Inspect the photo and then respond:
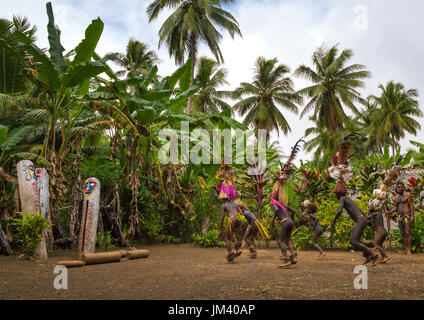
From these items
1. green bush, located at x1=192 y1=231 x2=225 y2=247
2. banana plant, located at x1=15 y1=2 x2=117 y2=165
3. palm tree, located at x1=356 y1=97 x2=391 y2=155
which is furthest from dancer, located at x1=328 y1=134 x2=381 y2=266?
palm tree, located at x1=356 y1=97 x2=391 y2=155

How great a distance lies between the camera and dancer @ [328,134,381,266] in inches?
253

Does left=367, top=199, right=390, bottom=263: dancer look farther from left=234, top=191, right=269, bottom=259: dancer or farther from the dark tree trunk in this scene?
the dark tree trunk

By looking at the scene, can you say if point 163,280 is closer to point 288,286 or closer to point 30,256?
point 288,286

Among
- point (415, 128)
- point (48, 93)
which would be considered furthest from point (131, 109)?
point (415, 128)

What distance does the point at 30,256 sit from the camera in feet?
23.6

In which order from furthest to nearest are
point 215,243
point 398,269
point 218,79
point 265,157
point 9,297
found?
point 218,79
point 265,157
point 215,243
point 398,269
point 9,297

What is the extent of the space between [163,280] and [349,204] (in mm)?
3909

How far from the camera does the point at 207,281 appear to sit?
4852 millimetres

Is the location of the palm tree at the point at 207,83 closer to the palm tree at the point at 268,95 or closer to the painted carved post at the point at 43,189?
the palm tree at the point at 268,95

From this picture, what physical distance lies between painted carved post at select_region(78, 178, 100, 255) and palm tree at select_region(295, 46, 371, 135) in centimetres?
2540

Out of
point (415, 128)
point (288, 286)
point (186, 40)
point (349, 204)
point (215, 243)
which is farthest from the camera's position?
point (415, 128)

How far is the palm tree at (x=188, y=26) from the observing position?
23.4m

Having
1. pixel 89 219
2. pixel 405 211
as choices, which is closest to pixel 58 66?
pixel 89 219

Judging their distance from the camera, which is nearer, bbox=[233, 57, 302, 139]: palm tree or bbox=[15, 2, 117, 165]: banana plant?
bbox=[15, 2, 117, 165]: banana plant
